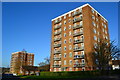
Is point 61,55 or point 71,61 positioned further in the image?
point 61,55

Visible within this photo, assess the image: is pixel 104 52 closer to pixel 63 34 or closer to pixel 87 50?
pixel 87 50

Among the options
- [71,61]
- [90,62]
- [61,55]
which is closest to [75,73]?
[90,62]

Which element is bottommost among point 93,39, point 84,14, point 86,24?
point 93,39

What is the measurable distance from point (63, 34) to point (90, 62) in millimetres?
15479

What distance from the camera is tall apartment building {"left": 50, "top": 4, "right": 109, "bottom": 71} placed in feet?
148

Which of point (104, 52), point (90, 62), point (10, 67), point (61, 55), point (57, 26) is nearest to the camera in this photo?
point (104, 52)

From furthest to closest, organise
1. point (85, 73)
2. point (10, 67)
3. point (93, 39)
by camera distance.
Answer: point (10, 67) → point (93, 39) → point (85, 73)

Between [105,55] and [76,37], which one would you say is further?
[76,37]

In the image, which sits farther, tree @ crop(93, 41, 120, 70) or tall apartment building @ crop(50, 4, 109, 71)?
tall apartment building @ crop(50, 4, 109, 71)

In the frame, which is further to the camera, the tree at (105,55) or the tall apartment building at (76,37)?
the tall apartment building at (76,37)

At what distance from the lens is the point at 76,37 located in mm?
49156

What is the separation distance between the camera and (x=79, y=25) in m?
48.6

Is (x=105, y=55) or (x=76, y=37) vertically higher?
(x=76, y=37)

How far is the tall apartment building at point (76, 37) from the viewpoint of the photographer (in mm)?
45156
